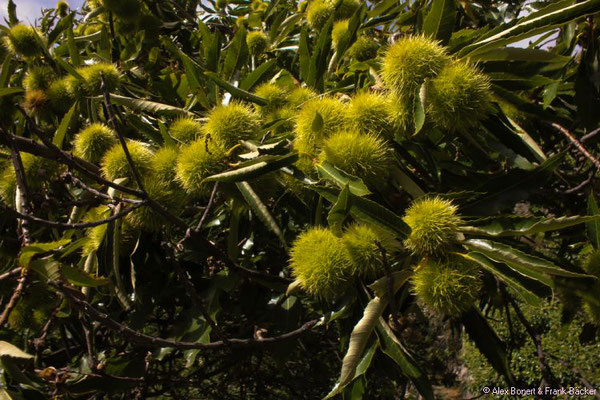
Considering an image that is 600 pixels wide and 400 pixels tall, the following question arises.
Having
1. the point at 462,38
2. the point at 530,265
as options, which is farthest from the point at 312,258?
the point at 462,38

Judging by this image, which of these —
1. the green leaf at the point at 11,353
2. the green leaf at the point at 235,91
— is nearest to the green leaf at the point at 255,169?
the green leaf at the point at 235,91

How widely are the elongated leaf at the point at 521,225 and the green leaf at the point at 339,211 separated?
0.24 meters

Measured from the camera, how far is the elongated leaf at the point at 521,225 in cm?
78

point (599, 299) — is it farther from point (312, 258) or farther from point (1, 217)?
point (1, 217)

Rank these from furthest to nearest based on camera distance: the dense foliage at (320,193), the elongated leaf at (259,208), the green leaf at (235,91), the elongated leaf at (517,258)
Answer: the green leaf at (235,91) → the elongated leaf at (259,208) → the dense foliage at (320,193) → the elongated leaf at (517,258)

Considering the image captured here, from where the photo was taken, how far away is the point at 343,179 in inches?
33.9

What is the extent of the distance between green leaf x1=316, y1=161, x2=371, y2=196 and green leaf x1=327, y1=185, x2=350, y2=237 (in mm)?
32

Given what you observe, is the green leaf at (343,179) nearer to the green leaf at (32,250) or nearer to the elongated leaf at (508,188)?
the elongated leaf at (508,188)

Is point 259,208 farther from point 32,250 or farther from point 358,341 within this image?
point 32,250

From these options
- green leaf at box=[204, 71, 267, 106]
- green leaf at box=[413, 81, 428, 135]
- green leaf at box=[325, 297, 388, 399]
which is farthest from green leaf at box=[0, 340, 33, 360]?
green leaf at box=[413, 81, 428, 135]

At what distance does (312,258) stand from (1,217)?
1118mm

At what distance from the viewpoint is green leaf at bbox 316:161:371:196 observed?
840 mm

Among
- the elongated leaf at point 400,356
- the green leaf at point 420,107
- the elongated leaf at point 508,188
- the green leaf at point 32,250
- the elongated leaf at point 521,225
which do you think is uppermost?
the green leaf at point 32,250

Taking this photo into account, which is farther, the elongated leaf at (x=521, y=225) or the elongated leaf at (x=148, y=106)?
the elongated leaf at (x=148, y=106)
